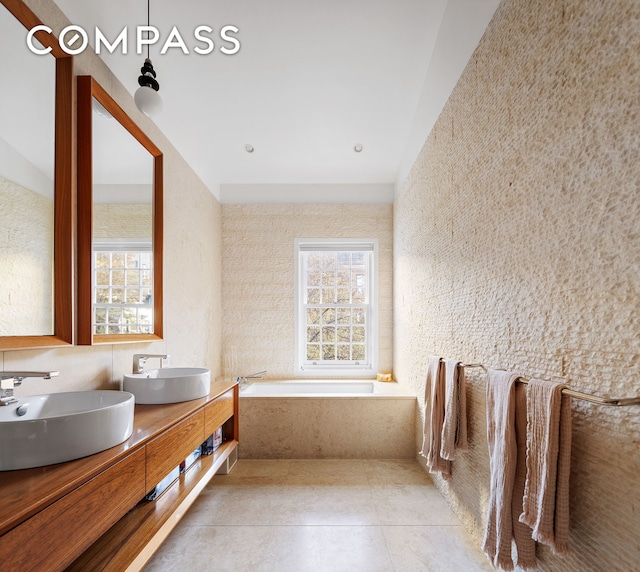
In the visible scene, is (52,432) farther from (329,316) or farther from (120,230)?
(329,316)

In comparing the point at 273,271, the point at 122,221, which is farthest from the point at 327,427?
the point at 122,221

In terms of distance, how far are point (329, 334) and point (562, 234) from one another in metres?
3.10

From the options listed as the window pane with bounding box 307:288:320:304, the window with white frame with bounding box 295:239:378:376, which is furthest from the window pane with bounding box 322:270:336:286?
the window pane with bounding box 307:288:320:304

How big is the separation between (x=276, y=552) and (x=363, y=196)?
10.5 feet

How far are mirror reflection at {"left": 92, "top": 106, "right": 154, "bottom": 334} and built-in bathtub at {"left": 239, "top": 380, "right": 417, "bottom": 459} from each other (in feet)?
4.04

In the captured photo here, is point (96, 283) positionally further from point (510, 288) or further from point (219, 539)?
point (510, 288)

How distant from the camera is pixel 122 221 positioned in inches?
82.6

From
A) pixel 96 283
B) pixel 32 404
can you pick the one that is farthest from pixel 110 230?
pixel 32 404

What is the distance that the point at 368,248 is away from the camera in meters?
4.18

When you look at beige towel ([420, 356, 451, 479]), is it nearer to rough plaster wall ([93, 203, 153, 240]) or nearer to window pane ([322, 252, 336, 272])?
rough plaster wall ([93, 203, 153, 240])

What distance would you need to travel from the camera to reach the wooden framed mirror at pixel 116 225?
175 cm

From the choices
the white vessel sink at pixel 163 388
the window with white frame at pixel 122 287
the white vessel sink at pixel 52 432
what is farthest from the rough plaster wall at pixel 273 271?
the white vessel sink at pixel 52 432

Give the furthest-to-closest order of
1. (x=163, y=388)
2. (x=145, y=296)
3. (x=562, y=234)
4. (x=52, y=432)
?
(x=145, y=296), (x=163, y=388), (x=562, y=234), (x=52, y=432)

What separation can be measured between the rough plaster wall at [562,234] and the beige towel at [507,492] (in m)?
0.08
